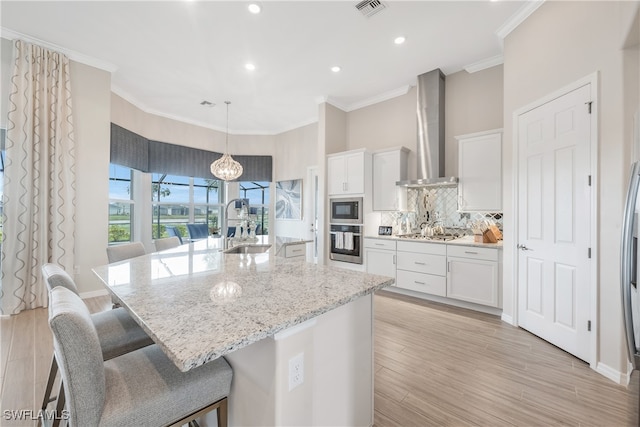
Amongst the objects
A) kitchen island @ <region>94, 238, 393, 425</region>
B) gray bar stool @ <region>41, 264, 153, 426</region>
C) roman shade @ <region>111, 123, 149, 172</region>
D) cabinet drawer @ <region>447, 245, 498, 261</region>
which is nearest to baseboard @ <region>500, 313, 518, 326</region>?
cabinet drawer @ <region>447, 245, 498, 261</region>

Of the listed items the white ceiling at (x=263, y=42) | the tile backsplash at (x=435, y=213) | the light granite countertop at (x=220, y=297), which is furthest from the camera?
the tile backsplash at (x=435, y=213)

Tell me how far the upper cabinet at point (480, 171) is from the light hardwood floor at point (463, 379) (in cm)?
144

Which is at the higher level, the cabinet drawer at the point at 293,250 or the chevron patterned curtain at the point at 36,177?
the chevron patterned curtain at the point at 36,177

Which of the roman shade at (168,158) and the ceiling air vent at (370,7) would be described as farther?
the roman shade at (168,158)

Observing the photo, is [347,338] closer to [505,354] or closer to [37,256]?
[505,354]

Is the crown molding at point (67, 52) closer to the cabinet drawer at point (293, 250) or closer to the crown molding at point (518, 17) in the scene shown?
the cabinet drawer at point (293, 250)

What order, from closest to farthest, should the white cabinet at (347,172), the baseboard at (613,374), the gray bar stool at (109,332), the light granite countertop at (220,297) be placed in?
the light granite countertop at (220,297), the gray bar stool at (109,332), the baseboard at (613,374), the white cabinet at (347,172)

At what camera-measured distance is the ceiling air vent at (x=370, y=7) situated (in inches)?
101

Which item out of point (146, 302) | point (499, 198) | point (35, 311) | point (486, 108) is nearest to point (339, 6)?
point (486, 108)

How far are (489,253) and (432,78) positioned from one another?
256 cm

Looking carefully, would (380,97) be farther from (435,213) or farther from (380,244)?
(380,244)

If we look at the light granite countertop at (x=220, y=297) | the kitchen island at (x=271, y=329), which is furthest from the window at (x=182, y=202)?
the kitchen island at (x=271, y=329)

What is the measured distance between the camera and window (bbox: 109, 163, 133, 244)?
178 inches

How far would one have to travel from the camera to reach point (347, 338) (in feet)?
4.26
